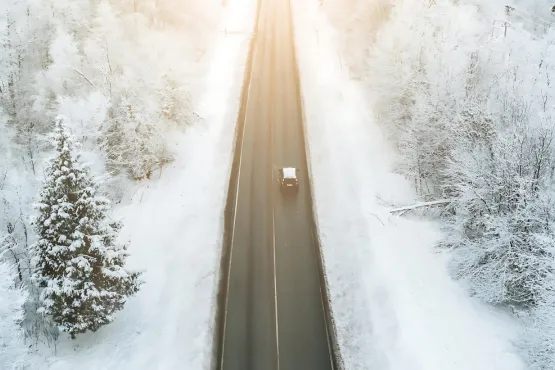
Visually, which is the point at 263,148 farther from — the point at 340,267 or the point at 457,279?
the point at 457,279

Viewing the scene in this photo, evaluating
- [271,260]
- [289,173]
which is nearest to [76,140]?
[271,260]

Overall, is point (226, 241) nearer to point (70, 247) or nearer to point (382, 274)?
point (382, 274)

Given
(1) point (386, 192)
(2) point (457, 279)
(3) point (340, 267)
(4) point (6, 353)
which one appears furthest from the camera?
(1) point (386, 192)

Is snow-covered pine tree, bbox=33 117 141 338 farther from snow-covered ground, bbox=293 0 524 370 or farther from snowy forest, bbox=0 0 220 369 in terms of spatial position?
snow-covered ground, bbox=293 0 524 370

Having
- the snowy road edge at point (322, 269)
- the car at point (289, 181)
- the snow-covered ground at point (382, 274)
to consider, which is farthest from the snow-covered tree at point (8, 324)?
the car at point (289, 181)

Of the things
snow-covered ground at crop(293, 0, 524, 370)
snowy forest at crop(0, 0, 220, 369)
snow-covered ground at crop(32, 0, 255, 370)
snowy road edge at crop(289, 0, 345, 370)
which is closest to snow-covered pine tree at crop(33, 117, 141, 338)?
snowy forest at crop(0, 0, 220, 369)

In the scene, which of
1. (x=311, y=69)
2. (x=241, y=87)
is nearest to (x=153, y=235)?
(x=241, y=87)
